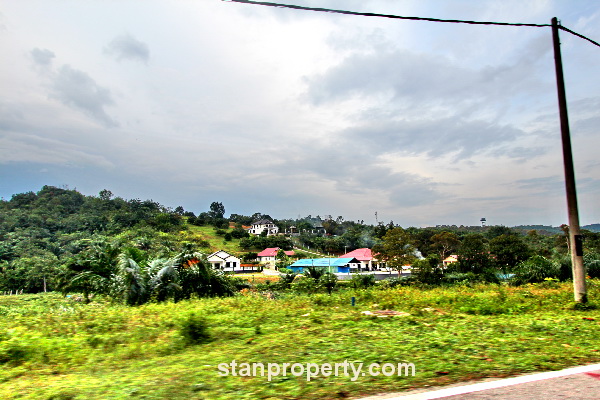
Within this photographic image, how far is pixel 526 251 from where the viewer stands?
125ft

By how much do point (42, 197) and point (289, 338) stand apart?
108444 mm

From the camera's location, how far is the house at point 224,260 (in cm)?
6612


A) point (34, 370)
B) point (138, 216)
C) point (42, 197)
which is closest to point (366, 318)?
point (34, 370)

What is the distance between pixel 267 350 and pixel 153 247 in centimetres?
4987

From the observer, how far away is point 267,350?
4.49 meters

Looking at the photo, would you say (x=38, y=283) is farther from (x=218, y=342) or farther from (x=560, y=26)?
(x=560, y=26)

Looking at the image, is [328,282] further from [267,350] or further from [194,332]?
[267,350]

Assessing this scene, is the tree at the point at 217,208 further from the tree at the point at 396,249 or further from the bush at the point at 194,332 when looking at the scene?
the bush at the point at 194,332

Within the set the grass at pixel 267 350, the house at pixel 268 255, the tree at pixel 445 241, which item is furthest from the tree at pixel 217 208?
the grass at pixel 267 350

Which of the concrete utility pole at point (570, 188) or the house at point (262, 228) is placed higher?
the house at point (262, 228)

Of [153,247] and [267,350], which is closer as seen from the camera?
[267,350]

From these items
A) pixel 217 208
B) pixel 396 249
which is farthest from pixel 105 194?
pixel 396 249

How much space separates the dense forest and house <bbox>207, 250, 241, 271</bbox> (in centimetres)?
241

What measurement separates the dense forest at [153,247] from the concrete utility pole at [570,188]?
11.8 m
